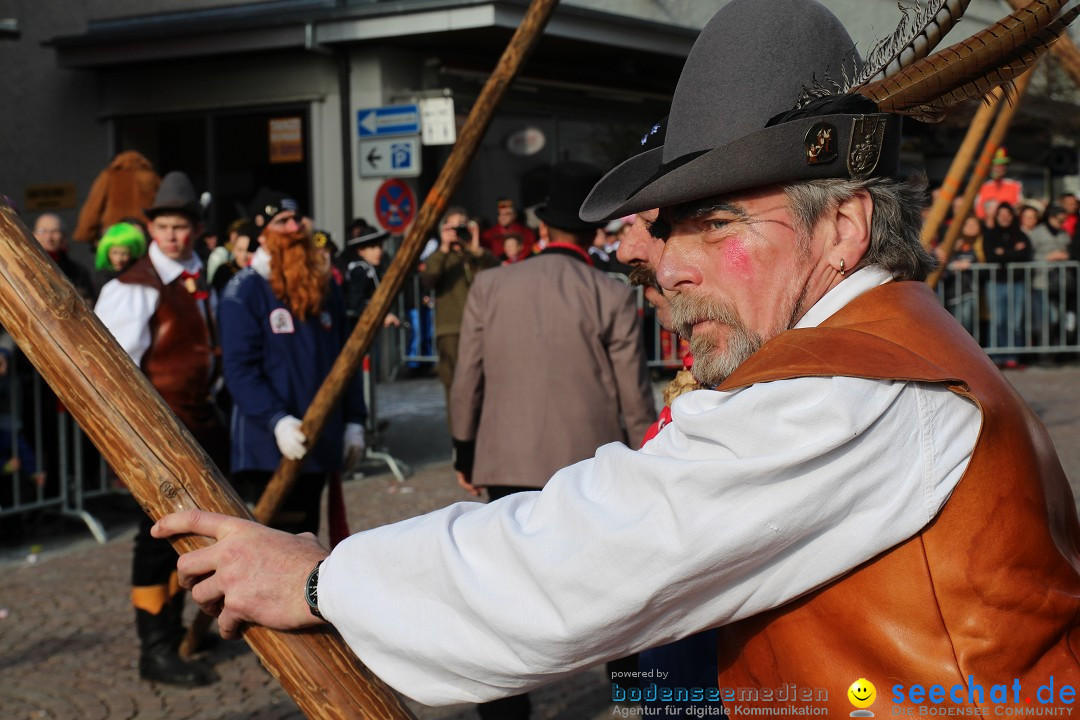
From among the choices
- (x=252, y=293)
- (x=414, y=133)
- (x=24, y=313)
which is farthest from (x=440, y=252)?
(x=24, y=313)

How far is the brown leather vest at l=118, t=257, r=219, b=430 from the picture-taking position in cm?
563

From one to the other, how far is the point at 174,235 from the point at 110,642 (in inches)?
77.2

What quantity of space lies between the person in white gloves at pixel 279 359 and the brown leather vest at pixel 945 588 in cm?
377

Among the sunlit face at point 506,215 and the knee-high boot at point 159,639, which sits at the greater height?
the sunlit face at point 506,215

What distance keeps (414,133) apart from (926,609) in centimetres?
1188

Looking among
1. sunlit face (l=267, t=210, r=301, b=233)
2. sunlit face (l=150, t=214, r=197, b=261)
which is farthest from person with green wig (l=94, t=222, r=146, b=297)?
sunlit face (l=267, t=210, r=301, b=233)

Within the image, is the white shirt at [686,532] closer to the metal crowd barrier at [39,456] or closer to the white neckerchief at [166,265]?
the white neckerchief at [166,265]

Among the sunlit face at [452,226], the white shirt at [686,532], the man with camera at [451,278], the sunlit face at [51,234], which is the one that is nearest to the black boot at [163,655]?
the white shirt at [686,532]

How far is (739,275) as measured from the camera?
1.96m

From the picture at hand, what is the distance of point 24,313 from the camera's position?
201 centimetres

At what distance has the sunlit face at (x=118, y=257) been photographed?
8.00m

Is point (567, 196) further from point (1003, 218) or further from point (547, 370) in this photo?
point (1003, 218)

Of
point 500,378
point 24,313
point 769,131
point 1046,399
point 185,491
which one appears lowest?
point 1046,399

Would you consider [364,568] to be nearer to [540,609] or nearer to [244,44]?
[540,609]
